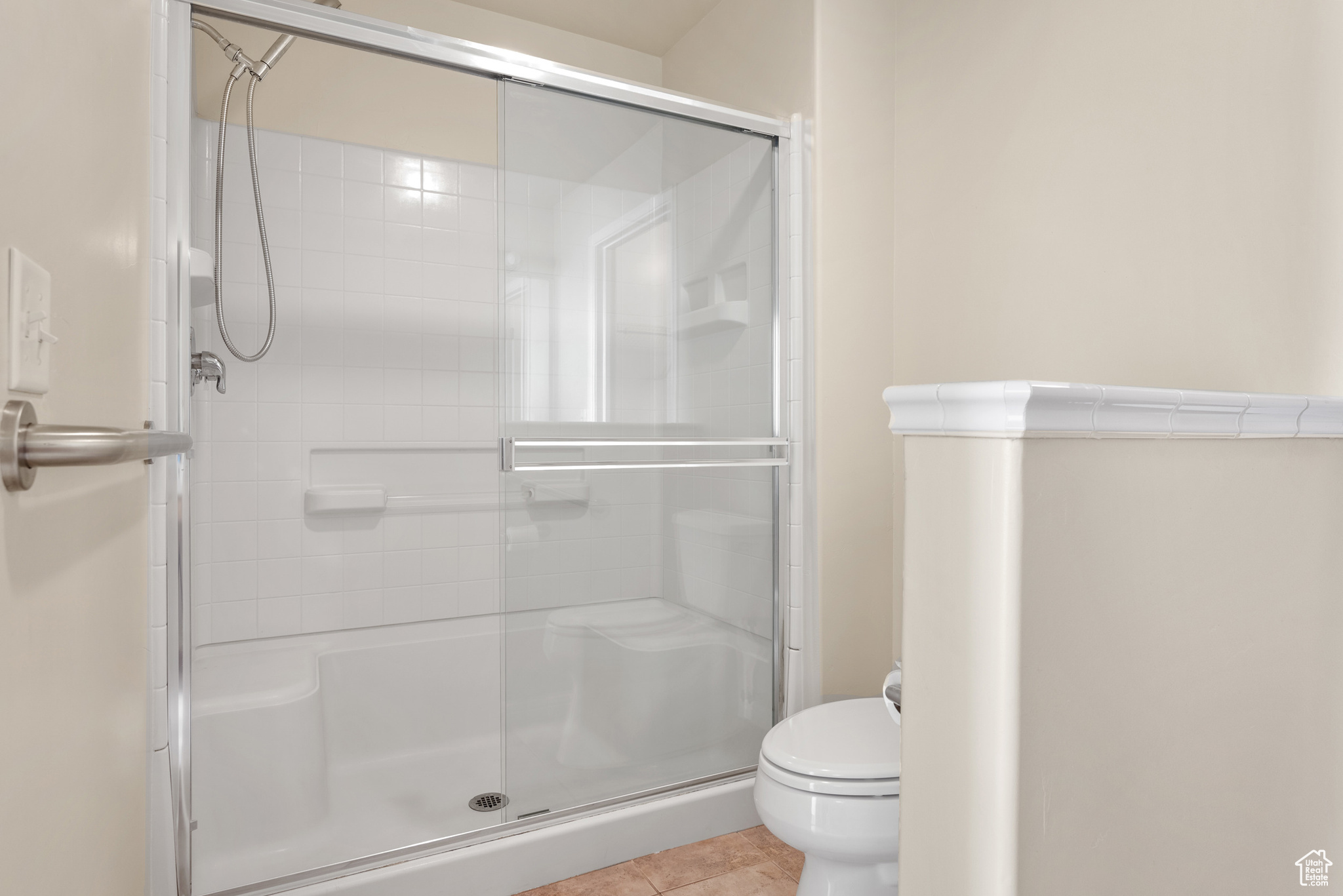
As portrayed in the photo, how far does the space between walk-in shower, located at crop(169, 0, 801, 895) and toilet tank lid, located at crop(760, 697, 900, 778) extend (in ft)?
1.24

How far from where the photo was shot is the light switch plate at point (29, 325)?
501 millimetres

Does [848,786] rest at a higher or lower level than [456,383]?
lower

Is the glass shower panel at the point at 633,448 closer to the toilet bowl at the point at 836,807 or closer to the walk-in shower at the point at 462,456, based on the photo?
the walk-in shower at the point at 462,456

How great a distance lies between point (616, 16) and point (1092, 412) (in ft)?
7.86

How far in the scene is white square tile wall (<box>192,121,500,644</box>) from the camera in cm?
220

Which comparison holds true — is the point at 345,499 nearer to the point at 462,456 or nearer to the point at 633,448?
the point at 462,456

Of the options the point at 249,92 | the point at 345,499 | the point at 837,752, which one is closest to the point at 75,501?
the point at 837,752

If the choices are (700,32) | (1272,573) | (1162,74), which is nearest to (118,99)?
(1272,573)

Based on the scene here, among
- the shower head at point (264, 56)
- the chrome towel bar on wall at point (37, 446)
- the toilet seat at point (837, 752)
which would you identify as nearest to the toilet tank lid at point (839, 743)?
the toilet seat at point (837, 752)

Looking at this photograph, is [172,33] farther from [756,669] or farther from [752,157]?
[756,669]

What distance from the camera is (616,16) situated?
2.54 m

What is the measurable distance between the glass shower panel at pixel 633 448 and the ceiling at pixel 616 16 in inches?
33.8

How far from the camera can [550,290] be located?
168cm

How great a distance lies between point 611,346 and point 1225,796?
4.61 feet
